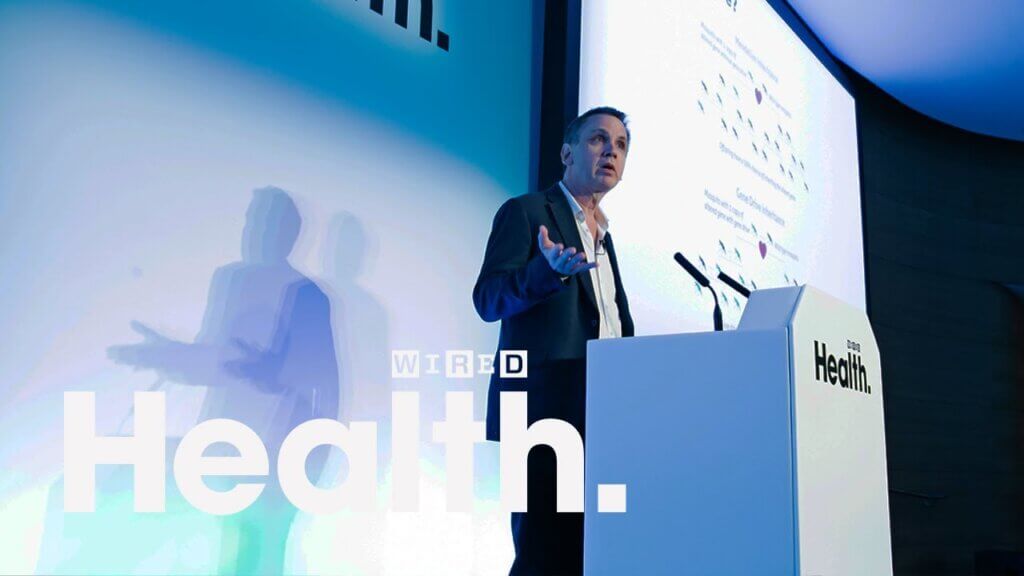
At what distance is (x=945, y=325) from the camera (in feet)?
20.7

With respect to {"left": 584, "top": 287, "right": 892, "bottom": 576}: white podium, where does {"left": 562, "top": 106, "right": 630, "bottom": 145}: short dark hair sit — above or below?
above

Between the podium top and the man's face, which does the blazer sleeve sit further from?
the podium top

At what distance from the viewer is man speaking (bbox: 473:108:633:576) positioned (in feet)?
6.46

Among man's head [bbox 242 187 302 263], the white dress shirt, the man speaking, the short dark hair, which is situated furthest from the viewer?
the short dark hair

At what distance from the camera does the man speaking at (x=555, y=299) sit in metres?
1.97

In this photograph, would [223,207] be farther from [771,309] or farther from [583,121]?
[771,309]

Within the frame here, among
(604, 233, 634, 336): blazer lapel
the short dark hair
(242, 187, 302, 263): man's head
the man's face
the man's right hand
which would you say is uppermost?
the short dark hair

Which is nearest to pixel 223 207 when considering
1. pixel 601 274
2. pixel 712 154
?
pixel 601 274

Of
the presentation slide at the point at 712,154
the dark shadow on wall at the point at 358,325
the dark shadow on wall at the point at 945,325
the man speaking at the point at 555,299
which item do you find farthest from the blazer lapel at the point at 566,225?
the dark shadow on wall at the point at 945,325

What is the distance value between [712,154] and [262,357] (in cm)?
182

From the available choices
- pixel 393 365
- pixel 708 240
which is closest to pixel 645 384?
pixel 393 365

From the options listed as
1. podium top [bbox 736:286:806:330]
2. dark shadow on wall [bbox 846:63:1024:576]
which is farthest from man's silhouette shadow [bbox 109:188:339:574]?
dark shadow on wall [bbox 846:63:1024:576]

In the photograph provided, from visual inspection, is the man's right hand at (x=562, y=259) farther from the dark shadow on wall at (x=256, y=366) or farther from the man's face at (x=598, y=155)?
the dark shadow on wall at (x=256, y=366)

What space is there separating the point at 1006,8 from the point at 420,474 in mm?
4088
